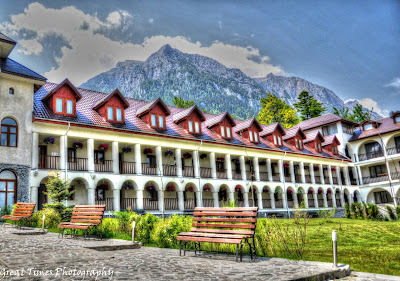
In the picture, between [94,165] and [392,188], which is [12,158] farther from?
[392,188]

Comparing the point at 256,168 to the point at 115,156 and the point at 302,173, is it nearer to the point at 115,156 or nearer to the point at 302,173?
the point at 302,173

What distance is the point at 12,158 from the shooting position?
2320 cm

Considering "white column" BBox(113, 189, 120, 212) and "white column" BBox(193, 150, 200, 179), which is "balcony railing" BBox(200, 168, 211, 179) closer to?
"white column" BBox(193, 150, 200, 179)

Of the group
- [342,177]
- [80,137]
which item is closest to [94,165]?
[80,137]

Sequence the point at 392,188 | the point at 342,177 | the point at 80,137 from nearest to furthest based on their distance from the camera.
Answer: the point at 80,137 → the point at 392,188 → the point at 342,177

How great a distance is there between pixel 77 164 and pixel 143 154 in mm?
6514

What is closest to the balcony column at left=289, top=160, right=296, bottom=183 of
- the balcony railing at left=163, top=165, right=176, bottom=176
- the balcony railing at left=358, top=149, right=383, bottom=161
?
the balcony railing at left=358, top=149, right=383, bottom=161

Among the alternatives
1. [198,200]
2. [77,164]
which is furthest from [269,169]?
[77,164]

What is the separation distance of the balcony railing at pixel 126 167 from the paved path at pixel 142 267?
20452mm

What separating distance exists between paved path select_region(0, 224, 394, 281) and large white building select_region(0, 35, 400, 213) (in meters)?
14.0

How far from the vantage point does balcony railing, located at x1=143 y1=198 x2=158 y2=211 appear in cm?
3021

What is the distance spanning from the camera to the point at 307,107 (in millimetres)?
71062

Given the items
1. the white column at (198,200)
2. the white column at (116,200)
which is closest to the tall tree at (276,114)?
the white column at (198,200)

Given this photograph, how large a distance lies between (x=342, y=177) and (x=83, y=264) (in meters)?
50.1
